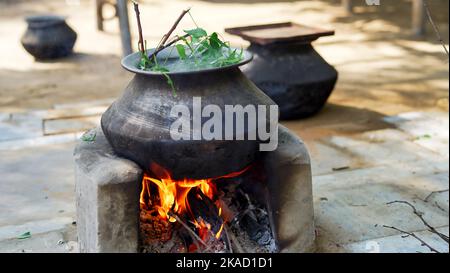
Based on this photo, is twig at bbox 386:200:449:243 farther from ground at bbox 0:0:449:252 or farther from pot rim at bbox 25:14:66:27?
pot rim at bbox 25:14:66:27

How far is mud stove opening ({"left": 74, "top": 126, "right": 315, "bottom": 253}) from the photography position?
308 centimetres

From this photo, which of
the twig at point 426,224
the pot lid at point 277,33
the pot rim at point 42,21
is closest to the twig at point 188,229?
the twig at point 426,224

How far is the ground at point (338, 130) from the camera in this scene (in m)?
3.94

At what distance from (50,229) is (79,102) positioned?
10.8 feet

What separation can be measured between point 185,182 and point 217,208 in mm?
255

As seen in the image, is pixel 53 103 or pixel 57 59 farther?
Answer: pixel 57 59

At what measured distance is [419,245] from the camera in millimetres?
3604

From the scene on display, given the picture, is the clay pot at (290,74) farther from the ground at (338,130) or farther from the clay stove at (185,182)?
the clay stove at (185,182)

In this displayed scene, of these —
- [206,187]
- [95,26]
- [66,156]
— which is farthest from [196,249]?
[95,26]

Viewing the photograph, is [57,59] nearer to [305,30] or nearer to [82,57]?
[82,57]

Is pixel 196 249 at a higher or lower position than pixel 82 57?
higher

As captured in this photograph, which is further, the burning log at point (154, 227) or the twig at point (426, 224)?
the twig at point (426, 224)

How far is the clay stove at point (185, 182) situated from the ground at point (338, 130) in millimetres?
529

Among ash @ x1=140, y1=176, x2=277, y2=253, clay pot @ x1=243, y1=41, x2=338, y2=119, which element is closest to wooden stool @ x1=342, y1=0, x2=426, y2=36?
clay pot @ x1=243, y1=41, x2=338, y2=119
